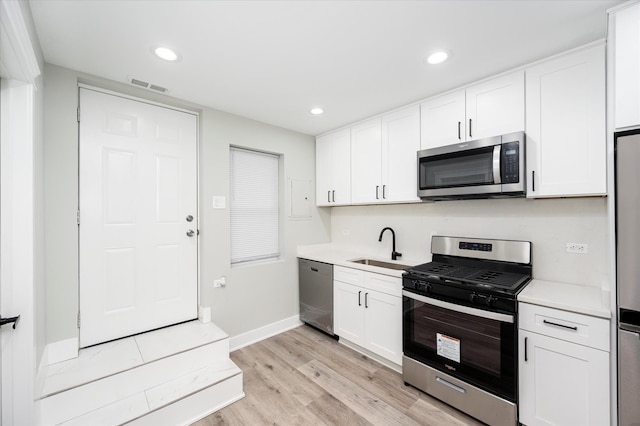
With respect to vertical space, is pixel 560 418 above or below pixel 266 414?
above

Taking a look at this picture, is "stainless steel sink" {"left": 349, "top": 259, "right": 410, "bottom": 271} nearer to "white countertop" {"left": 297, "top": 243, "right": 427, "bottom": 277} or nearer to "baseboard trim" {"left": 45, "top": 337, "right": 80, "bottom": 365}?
"white countertop" {"left": 297, "top": 243, "right": 427, "bottom": 277}

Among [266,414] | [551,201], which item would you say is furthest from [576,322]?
[266,414]

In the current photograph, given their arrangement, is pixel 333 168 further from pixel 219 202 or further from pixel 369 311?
pixel 369 311

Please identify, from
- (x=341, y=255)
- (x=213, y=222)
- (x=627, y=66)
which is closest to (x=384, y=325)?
(x=341, y=255)

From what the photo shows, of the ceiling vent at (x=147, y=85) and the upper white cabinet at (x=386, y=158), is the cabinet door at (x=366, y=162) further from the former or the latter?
the ceiling vent at (x=147, y=85)

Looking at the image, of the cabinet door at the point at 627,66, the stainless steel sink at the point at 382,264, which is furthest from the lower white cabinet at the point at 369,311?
the cabinet door at the point at 627,66

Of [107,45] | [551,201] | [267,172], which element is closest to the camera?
[107,45]

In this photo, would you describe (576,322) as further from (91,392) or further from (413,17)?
(91,392)

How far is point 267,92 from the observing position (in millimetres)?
2461

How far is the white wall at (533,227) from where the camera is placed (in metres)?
1.96

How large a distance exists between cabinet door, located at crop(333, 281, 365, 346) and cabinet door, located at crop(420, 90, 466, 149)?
1.58 meters

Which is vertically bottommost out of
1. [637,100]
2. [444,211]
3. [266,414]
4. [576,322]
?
[266,414]

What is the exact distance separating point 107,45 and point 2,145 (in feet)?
2.93

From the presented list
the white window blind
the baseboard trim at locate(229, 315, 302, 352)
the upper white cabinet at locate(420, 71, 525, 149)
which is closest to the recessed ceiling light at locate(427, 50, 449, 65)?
the upper white cabinet at locate(420, 71, 525, 149)
